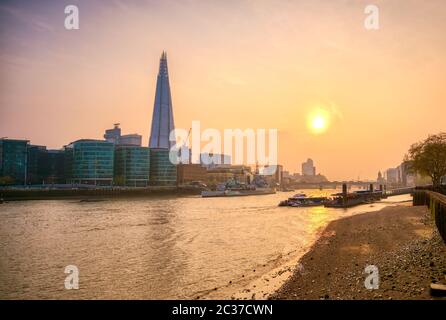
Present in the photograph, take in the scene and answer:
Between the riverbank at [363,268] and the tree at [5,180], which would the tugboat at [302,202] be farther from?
the tree at [5,180]

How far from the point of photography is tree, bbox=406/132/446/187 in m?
82.6

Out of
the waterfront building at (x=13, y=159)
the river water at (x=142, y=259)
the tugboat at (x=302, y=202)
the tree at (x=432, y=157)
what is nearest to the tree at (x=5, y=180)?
the waterfront building at (x=13, y=159)

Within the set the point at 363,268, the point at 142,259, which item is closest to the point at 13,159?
the point at 142,259

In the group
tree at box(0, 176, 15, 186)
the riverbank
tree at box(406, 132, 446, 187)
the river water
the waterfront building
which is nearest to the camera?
the riverbank

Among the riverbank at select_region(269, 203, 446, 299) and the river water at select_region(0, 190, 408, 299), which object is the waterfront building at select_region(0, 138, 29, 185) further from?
the riverbank at select_region(269, 203, 446, 299)

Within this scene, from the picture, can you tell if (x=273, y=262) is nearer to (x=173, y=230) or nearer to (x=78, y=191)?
(x=173, y=230)

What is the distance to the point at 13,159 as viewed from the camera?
196 meters

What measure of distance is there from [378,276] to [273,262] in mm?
10443

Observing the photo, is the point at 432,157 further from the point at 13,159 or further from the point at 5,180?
the point at 13,159

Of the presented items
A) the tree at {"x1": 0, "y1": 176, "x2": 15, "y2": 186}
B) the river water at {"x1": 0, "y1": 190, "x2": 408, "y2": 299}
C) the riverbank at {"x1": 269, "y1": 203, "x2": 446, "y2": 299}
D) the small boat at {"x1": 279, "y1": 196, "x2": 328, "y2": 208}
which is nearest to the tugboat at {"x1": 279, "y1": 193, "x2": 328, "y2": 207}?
the small boat at {"x1": 279, "y1": 196, "x2": 328, "y2": 208}

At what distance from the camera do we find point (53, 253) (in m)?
32.8

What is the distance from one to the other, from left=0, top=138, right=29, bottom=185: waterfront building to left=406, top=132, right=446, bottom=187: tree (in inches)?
7575

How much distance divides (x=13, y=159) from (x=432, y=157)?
204 m
